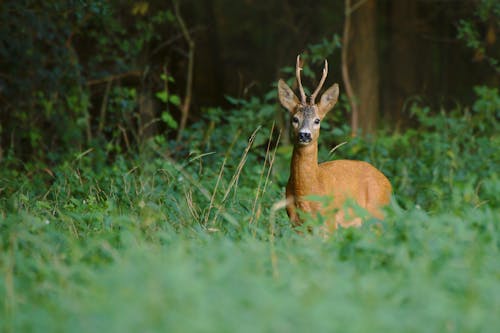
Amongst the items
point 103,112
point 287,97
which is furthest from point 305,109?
point 103,112

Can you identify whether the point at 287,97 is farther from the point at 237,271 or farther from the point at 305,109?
the point at 237,271

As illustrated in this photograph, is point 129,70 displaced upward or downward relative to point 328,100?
downward

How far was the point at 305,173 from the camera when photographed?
6348mm

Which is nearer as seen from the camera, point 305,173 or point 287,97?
point 305,173

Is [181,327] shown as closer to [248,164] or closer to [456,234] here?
[456,234]

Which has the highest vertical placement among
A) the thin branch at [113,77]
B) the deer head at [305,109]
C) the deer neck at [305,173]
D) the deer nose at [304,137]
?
the deer head at [305,109]

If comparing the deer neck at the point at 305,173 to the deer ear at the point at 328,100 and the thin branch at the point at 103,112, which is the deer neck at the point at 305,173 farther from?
the thin branch at the point at 103,112

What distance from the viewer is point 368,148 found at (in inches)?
365

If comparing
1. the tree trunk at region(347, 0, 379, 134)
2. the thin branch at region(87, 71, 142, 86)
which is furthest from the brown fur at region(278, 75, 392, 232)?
the tree trunk at region(347, 0, 379, 134)

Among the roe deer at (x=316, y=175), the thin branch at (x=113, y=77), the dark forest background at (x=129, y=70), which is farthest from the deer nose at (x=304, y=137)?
the thin branch at (x=113, y=77)

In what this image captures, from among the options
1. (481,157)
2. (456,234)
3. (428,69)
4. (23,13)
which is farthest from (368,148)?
(428,69)

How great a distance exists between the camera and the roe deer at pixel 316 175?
20.6 ft

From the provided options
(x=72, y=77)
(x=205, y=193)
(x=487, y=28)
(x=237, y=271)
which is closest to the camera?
(x=237, y=271)

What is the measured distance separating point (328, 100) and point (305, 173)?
93 centimetres
